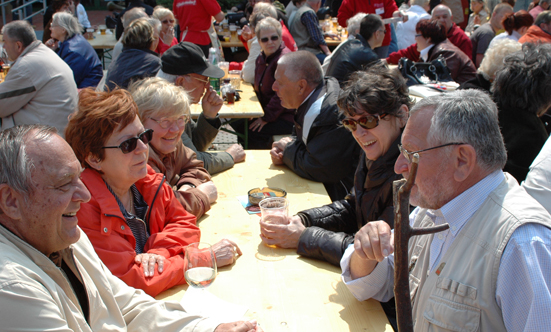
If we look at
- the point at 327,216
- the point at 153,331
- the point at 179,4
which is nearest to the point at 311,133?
the point at 327,216

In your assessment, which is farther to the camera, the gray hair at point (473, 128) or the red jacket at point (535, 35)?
the red jacket at point (535, 35)

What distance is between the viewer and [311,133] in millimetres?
3748

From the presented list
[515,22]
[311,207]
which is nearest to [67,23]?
[311,207]

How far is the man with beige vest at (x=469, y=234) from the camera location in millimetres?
1454

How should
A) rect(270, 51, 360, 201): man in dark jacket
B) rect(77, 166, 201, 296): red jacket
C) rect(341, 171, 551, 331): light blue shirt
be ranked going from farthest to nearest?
rect(270, 51, 360, 201): man in dark jacket
rect(77, 166, 201, 296): red jacket
rect(341, 171, 551, 331): light blue shirt

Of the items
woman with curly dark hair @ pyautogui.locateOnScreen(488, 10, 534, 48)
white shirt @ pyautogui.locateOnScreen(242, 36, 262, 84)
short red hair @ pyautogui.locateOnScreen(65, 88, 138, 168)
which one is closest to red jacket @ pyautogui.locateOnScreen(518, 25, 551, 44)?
woman with curly dark hair @ pyautogui.locateOnScreen(488, 10, 534, 48)

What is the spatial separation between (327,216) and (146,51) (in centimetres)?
357

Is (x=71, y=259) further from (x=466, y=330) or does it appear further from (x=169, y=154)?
(x=169, y=154)

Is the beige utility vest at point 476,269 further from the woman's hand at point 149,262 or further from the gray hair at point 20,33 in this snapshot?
the gray hair at point 20,33

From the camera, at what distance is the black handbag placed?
575 cm

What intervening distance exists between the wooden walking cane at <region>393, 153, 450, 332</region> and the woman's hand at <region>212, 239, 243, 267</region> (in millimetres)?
1322

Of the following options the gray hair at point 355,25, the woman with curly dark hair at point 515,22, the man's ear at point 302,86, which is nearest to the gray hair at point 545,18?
the woman with curly dark hair at point 515,22

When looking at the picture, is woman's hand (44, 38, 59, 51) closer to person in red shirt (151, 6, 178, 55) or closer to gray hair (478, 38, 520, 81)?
person in red shirt (151, 6, 178, 55)

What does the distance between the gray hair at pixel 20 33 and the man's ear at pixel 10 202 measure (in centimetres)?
441
